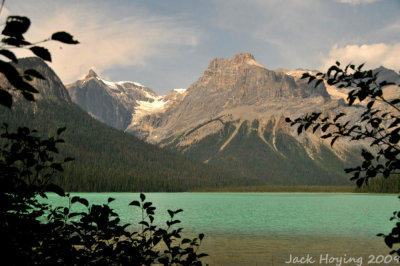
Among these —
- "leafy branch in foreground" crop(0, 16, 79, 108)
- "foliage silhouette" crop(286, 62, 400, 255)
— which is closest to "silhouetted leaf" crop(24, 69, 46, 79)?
"leafy branch in foreground" crop(0, 16, 79, 108)

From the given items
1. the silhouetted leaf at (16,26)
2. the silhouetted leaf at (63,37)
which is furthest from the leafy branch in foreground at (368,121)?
the silhouetted leaf at (16,26)

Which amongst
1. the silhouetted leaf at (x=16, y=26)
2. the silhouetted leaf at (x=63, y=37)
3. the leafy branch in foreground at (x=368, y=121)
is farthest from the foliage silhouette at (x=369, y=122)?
the silhouetted leaf at (x=16, y=26)

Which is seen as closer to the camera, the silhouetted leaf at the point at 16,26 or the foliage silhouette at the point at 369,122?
the silhouetted leaf at the point at 16,26

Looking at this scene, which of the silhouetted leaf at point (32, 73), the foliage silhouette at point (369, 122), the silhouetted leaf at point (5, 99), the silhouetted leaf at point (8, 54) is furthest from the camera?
the foliage silhouette at point (369, 122)

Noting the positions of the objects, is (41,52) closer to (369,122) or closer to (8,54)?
(8,54)

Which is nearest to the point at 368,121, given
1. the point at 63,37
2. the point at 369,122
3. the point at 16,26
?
the point at 369,122

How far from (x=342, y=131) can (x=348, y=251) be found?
31.7m

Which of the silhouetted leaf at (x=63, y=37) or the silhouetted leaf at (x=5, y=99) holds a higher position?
the silhouetted leaf at (x=63, y=37)

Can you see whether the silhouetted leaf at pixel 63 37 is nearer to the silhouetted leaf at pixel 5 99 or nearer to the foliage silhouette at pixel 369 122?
the silhouetted leaf at pixel 5 99

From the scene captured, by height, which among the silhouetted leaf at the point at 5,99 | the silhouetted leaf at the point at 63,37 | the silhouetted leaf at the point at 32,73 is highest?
the silhouetted leaf at the point at 63,37

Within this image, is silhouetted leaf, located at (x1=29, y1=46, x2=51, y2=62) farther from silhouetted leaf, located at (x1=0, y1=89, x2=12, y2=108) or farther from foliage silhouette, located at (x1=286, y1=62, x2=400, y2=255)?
foliage silhouette, located at (x1=286, y1=62, x2=400, y2=255)

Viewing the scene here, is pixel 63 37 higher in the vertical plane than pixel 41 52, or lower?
higher

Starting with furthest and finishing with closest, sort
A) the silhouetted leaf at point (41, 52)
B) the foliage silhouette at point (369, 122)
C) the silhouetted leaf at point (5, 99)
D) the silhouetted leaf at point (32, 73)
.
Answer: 1. the foliage silhouette at point (369, 122)
2. the silhouetted leaf at point (32, 73)
3. the silhouetted leaf at point (41, 52)
4. the silhouetted leaf at point (5, 99)

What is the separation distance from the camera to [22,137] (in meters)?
5.37
